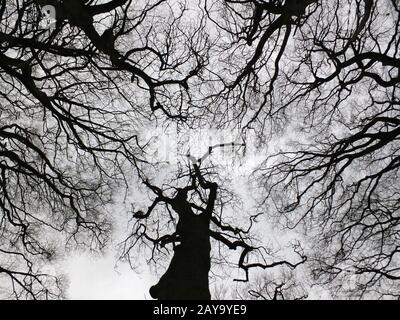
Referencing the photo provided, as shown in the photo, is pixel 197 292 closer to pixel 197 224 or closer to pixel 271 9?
pixel 197 224

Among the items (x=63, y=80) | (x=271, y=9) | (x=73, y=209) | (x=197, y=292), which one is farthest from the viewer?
(x=73, y=209)

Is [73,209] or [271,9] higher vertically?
[271,9]

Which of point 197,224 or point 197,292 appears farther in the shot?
point 197,224

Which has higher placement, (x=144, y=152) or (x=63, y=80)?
(x=63, y=80)

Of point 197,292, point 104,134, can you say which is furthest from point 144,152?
point 197,292

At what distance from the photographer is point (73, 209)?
7.66 m
